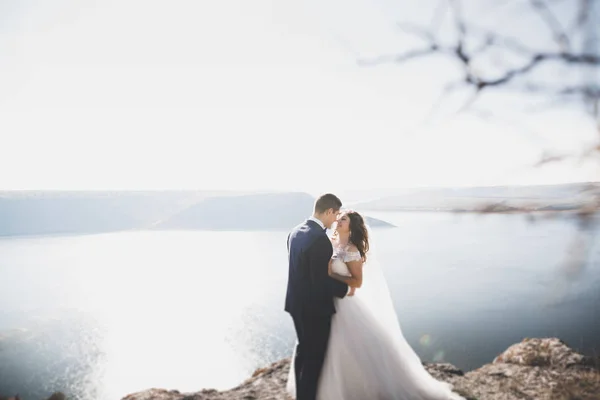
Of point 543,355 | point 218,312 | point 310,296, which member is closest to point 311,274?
point 310,296

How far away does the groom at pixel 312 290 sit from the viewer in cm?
324

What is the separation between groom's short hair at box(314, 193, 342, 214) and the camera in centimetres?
338

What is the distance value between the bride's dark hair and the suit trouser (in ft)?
2.42

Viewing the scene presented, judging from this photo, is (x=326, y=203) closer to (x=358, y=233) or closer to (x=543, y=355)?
(x=358, y=233)

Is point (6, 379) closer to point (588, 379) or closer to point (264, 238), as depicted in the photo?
point (588, 379)

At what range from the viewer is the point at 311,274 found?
3268 mm

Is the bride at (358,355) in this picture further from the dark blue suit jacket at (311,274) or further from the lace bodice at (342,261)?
the dark blue suit jacket at (311,274)

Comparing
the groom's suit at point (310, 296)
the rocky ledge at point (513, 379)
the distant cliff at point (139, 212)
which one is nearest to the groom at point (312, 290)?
the groom's suit at point (310, 296)

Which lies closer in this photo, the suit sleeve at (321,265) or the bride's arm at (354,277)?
the suit sleeve at (321,265)

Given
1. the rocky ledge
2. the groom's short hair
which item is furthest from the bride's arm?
the rocky ledge

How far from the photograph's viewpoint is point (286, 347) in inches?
1195

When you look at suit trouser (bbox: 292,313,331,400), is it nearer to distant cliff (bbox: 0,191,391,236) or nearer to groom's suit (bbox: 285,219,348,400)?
groom's suit (bbox: 285,219,348,400)

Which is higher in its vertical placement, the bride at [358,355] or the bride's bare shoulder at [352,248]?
the bride's bare shoulder at [352,248]

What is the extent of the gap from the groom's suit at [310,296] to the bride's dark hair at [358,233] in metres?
0.36
